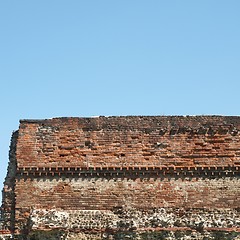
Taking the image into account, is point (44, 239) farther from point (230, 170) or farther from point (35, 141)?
point (230, 170)

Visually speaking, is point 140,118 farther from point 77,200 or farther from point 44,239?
point 44,239

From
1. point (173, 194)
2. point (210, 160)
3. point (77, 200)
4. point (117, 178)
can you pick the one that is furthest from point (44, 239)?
point (210, 160)

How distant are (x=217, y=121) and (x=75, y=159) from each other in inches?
158

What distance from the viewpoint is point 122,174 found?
16.0m

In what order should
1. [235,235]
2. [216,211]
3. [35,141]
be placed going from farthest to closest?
[35,141]
[216,211]
[235,235]

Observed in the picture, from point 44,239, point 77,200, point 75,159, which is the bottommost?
point 44,239

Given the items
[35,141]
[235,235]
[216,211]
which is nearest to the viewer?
[235,235]

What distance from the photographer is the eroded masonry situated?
15047mm

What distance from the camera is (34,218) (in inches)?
583

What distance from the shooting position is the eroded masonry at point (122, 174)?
49.4ft

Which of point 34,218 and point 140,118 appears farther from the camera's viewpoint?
point 140,118

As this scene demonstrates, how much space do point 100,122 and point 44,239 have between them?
374 centimetres

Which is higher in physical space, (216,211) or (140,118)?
(140,118)

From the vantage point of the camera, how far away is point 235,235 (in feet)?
47.1
